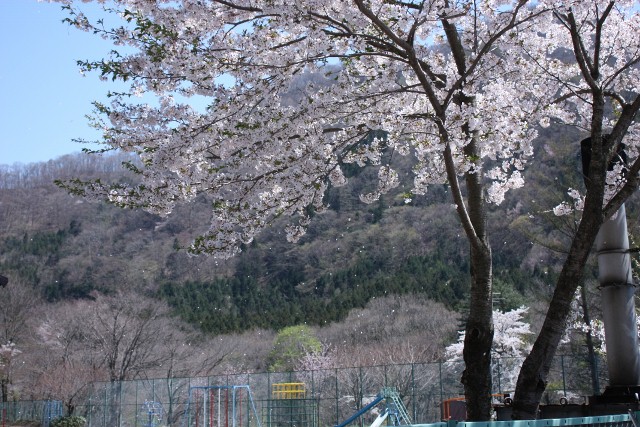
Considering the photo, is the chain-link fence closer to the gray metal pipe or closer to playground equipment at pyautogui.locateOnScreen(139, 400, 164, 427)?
playground equipment at pyautogui.locateOnScreen(139, 400, 164, 427)

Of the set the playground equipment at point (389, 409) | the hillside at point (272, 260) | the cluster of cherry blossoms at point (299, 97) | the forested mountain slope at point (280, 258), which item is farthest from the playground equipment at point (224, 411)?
the cluster of cherry blossoms at point (299, 97)

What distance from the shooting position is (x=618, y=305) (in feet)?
23.0

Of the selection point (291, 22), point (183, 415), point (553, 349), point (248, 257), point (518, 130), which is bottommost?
point (183, 415)

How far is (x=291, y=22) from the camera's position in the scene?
578 centimetres

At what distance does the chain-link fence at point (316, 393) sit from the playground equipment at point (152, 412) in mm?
38

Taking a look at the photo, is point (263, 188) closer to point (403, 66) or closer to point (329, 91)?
point (329, 91)

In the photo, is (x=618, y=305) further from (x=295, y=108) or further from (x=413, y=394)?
(x=413, y=394)

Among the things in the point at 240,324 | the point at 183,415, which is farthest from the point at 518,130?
the point at 240,324

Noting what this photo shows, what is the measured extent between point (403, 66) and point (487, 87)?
51.9 inches

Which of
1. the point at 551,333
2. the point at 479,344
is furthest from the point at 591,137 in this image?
the point at 479,344

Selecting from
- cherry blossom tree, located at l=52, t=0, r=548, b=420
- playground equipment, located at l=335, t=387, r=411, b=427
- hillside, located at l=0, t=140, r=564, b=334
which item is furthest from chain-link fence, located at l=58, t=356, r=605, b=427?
hillside, located at l=0, t=140, r=564, b=334

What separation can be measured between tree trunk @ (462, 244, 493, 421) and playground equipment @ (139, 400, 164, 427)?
23223 millimetres

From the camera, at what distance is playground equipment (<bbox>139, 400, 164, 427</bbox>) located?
27655 mm

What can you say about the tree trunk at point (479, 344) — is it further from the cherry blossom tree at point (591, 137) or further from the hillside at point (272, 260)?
the hillside at point (272, 260)
